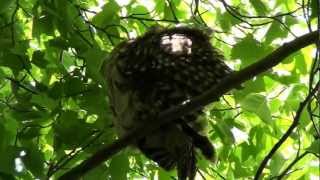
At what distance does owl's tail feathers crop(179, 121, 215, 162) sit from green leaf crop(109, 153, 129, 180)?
0.37m

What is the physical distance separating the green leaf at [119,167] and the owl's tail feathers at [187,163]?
15.8 inches

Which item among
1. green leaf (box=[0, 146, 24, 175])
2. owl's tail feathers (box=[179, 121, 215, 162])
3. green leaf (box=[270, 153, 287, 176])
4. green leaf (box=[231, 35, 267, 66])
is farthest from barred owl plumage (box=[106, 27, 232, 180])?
green leaf (box=[270, 153, 287, 176])

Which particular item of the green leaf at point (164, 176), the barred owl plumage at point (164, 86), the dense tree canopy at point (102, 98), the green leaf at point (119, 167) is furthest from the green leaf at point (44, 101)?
the green leaf at point (164, 176)

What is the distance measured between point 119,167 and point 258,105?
0.57m

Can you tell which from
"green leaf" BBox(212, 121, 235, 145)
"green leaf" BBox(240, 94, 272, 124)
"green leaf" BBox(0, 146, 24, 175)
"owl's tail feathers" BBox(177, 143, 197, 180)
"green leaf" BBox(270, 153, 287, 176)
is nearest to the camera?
"owl's tail feathers" BBox(177, 143, 197, 180)

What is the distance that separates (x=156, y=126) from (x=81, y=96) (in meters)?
0.62

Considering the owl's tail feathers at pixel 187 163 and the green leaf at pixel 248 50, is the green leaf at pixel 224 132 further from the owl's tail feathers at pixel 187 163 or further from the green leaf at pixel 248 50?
the owl's tail feathers at pixel 187 163

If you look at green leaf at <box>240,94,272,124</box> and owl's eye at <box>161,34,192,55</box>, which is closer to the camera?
owl's eye at <box>161,34,192,55</box>

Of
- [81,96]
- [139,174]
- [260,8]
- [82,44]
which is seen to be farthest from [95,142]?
[260,8]

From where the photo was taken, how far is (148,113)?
2.12 metres

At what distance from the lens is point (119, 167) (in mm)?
2533

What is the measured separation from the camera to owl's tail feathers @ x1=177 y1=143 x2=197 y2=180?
2.11 m

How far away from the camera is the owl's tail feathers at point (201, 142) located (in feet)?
6.97

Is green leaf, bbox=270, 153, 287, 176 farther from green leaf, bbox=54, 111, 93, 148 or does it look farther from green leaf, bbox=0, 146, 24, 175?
green leaf, bbox=0, 146, 24, 175
